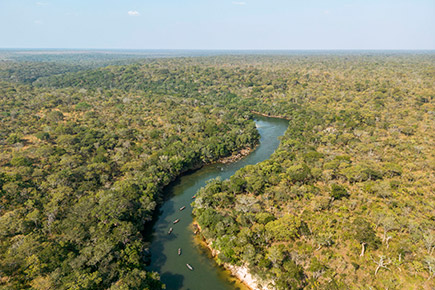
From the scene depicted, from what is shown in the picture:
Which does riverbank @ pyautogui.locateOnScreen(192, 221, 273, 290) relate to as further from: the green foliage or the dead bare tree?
the green foliage

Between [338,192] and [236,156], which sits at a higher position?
[338,192]

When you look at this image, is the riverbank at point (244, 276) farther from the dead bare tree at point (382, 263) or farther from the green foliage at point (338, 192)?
the green foliage at point (338, 192)

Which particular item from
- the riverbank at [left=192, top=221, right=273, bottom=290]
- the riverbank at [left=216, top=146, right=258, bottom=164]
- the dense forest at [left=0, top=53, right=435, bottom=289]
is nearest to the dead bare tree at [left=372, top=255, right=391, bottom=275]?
the dense forest at [left=0, top=53, right=435, bottom=289]

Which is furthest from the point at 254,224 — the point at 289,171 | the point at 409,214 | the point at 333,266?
the point at 409,214

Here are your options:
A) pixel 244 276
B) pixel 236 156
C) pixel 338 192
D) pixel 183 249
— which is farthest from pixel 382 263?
pixel 236 156

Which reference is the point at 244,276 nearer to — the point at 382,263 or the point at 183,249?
the point at 183,249

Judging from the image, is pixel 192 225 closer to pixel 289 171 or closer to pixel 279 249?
pixel 279 249

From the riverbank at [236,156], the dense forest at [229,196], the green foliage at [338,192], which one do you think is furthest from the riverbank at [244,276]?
the riverbank at [236,156]
